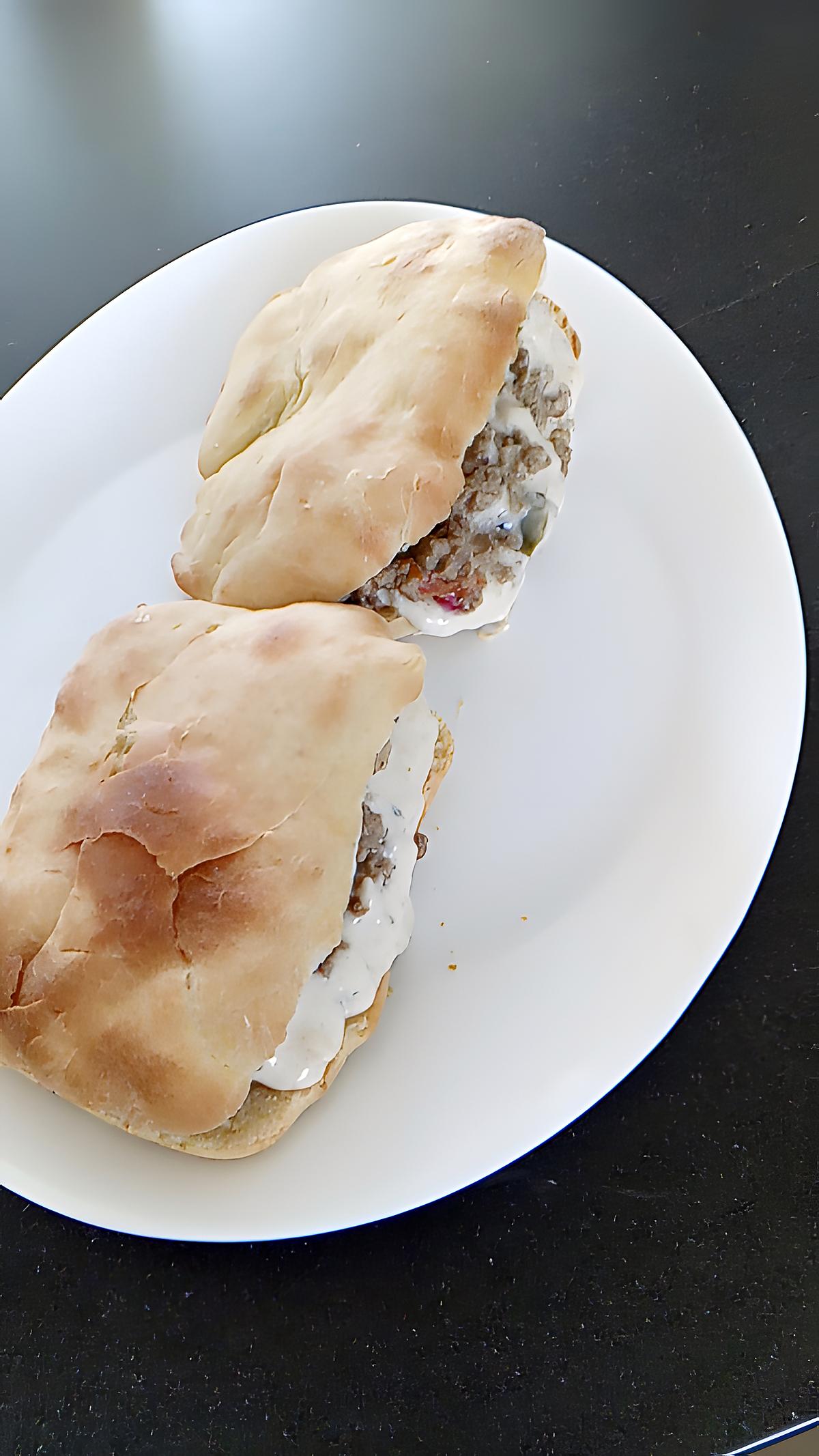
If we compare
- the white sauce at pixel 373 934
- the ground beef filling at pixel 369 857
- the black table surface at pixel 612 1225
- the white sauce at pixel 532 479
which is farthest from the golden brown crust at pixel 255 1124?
the white sauce at pixel 532 479

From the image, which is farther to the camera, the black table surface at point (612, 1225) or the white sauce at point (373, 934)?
the black table surface at point (612, 1225)

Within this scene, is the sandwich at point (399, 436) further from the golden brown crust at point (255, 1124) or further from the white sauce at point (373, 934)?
the golden brown crust at point (255, 1124)

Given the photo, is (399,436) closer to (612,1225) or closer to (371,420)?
(371,420)

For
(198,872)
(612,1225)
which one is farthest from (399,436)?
(612,1225)

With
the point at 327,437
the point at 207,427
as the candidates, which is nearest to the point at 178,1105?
the point at 327,437

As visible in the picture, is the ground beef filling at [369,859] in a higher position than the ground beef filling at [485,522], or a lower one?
lower

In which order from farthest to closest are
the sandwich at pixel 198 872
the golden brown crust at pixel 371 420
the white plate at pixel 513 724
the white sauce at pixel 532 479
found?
1. the white sauce at pixel 532 479
2. the white plate at pixel 513 724
3. the golden brown crust at pixel 371 420
4. the sandwich at pixel 198 872

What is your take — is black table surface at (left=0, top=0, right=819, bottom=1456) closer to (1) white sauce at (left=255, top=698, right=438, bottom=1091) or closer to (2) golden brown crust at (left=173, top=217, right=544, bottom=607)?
(1) white sauce at (left=255, top=698, right=438, bottom=1091)
